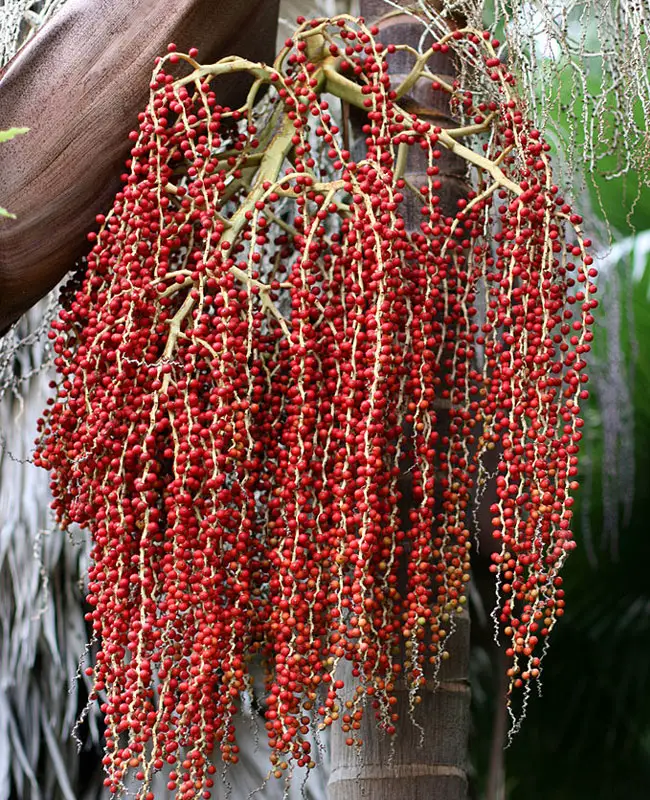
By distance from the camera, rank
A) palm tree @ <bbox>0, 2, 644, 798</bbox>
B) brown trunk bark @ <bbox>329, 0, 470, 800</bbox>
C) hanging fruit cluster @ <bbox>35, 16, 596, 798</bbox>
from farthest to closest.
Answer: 1. palm tree @ <bbox>0, 2, 644, 798</bbox>
2. brown trunk bark @ <bbox>329, 0, 470, 800</bbox>
3. hanging fruit cluster @ <bbox>35, 16, 596, 798</bbox>

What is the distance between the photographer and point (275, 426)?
1.49 meters

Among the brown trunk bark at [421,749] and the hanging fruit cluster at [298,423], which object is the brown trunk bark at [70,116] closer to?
the hanging fruit cluster at [298,423]

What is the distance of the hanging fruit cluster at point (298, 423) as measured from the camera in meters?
1.34

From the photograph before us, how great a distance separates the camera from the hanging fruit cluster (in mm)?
1340

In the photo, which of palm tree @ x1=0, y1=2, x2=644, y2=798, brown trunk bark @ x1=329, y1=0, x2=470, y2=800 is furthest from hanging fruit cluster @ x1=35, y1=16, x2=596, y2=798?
palm tree @ x1=0, y1=2, x2=644, y2=798

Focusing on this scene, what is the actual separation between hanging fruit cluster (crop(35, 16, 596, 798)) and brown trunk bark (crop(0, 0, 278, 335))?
0.07 m

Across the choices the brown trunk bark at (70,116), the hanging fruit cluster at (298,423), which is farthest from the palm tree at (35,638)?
the hanging fruit cluster at (298,423)

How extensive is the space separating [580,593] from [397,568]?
2096 mm

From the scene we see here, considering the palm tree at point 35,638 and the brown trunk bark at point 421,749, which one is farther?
the palm tree at point 35,638

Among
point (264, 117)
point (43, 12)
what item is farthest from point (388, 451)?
point (43, 12)

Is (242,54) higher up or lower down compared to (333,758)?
higher up

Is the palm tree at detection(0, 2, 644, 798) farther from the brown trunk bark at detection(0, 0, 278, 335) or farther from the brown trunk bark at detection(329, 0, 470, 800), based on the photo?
the brown trunk bark at detection(329, 0, 470, 800)

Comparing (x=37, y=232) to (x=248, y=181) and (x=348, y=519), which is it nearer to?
(x=248, y=181)

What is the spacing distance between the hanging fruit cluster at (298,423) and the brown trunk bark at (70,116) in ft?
0.24
